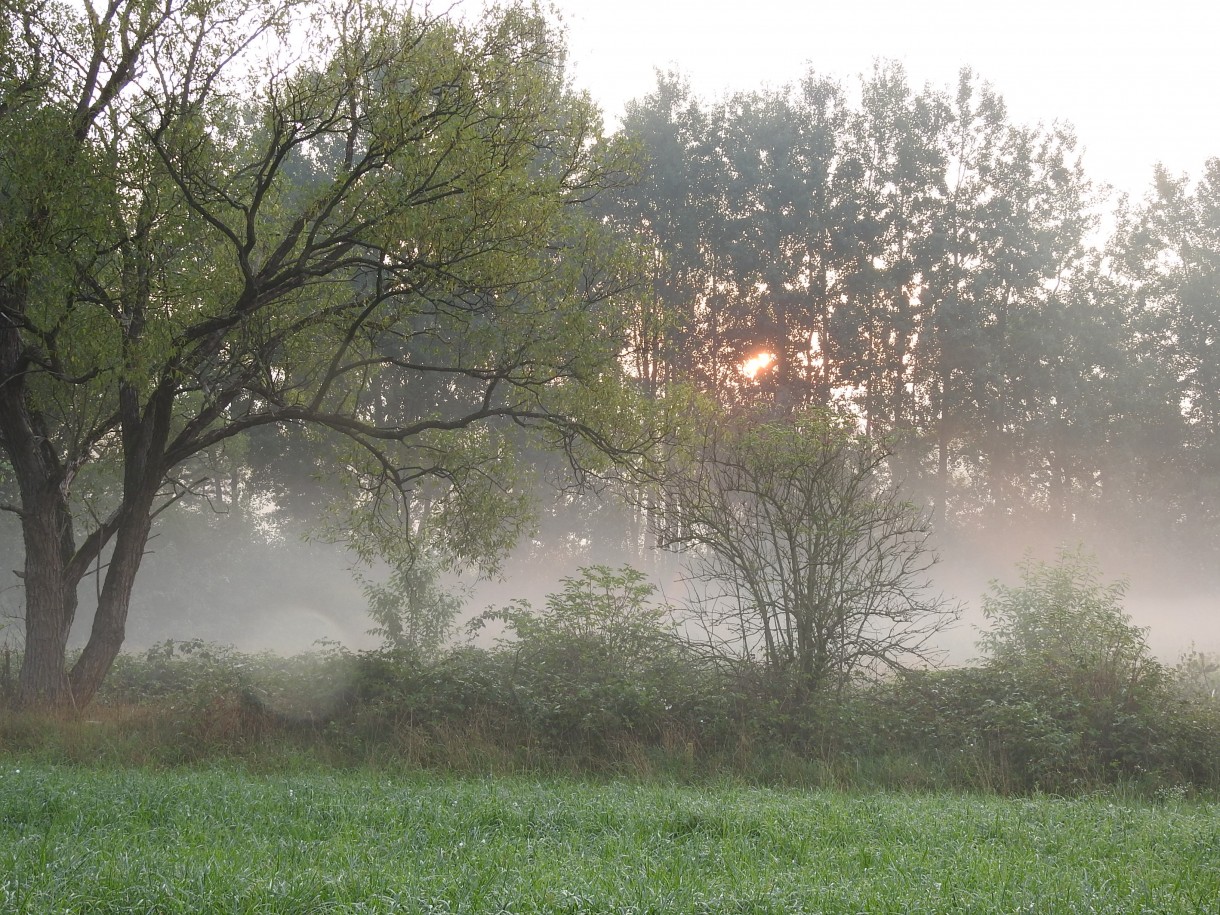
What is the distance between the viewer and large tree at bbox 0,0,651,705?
10938 millimetres

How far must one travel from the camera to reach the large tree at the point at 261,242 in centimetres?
1094

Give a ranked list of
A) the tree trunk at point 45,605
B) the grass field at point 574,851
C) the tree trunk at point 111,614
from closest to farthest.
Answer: the grass field at point 574,851
the tree trunk at point 45,605
the tree trunk at point 111,614

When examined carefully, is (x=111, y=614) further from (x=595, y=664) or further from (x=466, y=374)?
(x=595, y=664)

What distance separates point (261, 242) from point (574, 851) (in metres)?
11.1

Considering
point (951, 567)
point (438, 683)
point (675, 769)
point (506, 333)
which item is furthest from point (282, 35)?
point (951, 567)

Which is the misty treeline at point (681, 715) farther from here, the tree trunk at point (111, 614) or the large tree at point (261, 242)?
the large tree at point (261, 242)

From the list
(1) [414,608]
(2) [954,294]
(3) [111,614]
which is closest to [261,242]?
(3) [111,614]

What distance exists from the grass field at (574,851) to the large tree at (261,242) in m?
5.85

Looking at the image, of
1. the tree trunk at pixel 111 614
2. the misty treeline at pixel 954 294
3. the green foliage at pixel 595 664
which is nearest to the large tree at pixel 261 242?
the tree trunk at pixel 111 614

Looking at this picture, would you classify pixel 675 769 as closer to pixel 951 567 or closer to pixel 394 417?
pixel 394 417

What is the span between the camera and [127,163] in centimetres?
1111

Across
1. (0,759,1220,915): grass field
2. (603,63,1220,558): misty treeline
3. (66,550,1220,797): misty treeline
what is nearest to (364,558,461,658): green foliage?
(66,550,1220,797): misty treeline

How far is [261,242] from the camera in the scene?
13930mm

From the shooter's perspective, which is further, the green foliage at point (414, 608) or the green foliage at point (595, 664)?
the green foliage at point (414, 608)
